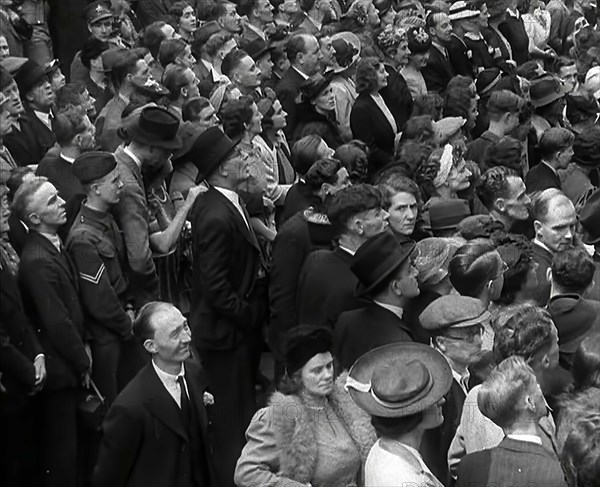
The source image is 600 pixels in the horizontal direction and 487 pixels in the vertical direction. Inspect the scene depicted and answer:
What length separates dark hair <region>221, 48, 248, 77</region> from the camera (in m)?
10.5

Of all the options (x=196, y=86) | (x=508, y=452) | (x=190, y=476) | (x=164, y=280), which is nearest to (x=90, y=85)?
(x=196, y=86)

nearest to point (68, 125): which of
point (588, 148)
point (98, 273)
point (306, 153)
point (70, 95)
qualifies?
point (70, 95)

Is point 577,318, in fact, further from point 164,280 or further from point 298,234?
point 164,280

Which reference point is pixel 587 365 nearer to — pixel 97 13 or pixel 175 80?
pixel 175 80

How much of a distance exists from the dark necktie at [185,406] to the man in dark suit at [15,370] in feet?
2.48

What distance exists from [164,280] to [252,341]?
721 millimetres

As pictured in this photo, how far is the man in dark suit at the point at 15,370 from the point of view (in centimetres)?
634

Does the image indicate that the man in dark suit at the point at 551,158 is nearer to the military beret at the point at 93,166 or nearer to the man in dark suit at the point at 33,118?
the man in dark suit at the point at 33,118

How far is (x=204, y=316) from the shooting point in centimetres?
769

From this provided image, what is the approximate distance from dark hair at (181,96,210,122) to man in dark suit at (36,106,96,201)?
44.1 inches

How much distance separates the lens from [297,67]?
11242mm

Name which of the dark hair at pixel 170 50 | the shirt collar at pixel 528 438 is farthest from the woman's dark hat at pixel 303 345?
the dark hair at pixel 170 50

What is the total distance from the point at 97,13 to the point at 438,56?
3.86 m

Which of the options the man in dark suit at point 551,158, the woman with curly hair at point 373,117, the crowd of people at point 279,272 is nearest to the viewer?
the crowd of people at point 279,272
